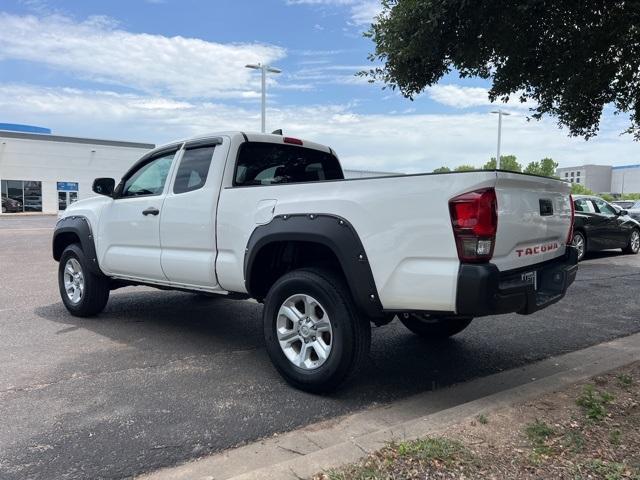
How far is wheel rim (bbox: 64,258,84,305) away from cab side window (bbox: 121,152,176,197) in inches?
47.9

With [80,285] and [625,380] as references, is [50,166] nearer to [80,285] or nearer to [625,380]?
[80,285]

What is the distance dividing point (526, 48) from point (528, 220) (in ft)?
9.22

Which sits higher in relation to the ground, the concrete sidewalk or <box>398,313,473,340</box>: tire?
<box>398,313,473,340</box>: tire

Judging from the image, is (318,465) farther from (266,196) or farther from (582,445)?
(266,196)

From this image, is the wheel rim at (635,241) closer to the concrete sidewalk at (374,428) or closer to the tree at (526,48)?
the tree at (526,48)

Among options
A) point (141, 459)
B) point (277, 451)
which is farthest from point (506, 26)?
point (141, 459)

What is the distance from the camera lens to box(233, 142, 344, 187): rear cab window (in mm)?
5105

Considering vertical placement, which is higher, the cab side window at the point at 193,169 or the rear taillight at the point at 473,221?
the cab side window at the point at 193,169

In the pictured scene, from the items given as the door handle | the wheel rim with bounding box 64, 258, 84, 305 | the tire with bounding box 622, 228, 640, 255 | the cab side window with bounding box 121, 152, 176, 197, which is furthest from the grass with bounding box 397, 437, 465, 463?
the tire with bounding box 622, 228, 640, 255

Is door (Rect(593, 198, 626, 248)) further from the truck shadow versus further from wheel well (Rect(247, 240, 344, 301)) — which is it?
wheel well (Rect(247, 240, 344, 301))

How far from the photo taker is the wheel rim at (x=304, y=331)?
13.3 ft

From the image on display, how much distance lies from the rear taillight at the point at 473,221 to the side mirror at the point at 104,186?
13.7 ft

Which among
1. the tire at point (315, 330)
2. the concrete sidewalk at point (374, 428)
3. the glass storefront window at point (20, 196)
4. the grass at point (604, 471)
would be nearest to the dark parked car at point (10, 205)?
the glass storefront window at point (20, 196)

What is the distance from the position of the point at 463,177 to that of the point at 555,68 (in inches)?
139
